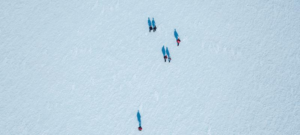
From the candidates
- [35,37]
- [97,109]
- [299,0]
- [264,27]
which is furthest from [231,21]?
[35,37]

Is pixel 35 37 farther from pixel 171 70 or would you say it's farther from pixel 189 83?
pixel 189 83

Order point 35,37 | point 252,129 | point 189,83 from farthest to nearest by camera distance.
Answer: point 35,37
point 189,83
point 252,129

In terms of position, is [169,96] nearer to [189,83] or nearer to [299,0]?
[189,83]

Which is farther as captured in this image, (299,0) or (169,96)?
(299,0)

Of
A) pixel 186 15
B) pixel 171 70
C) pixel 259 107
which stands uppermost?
pixel 186 15

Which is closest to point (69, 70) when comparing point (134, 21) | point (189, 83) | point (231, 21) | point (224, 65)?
point (134, 21)

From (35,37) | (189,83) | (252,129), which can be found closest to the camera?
(252,129)

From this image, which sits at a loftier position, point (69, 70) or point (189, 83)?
point (69, 70)
